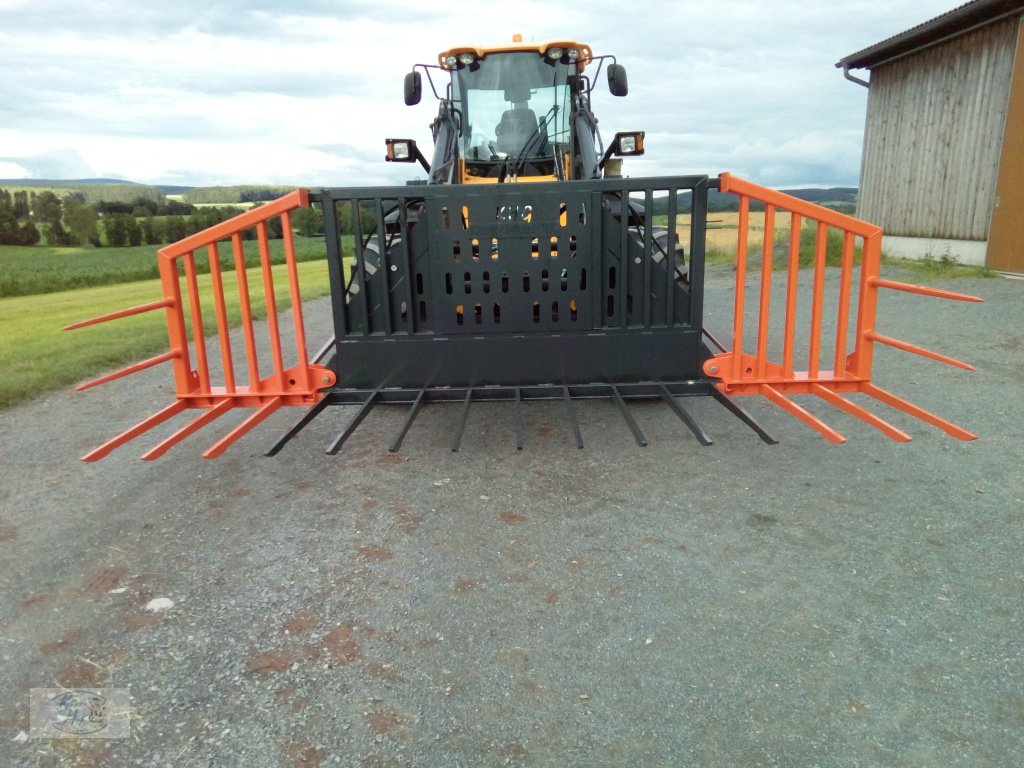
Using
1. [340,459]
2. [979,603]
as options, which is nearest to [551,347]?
[340,459]

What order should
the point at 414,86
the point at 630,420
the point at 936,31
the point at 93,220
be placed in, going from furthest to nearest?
the point at 93,220 → the point at 936,31 → the point at 414,86 → the point at 630,420

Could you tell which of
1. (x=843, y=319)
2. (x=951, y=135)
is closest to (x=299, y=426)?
(x=843, y=319)

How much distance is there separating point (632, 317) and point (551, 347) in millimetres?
529

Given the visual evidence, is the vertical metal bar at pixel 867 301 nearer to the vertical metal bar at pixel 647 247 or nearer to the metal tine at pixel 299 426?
the vertical metal bar at pixel 647 247

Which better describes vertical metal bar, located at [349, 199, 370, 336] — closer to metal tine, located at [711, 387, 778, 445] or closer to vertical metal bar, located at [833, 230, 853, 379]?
metal tine, located at [711, 387, 778, 445]

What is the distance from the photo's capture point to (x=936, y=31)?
12633 millimetres

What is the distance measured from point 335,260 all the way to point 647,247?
182cm

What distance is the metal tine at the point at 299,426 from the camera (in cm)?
387

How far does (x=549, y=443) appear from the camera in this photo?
475 centimetres

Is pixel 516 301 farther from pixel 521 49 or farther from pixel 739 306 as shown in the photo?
pixel 521 49

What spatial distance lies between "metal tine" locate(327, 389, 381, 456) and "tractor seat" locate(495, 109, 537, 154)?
294 centimetres

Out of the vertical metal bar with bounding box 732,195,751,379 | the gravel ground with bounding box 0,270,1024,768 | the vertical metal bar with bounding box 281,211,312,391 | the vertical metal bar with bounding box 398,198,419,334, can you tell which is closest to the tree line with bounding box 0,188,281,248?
the vertical metal bar with bounding box 281,211,312,391

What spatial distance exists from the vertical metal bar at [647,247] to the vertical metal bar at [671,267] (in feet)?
0.36

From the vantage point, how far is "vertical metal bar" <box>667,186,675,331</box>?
3951 mm
